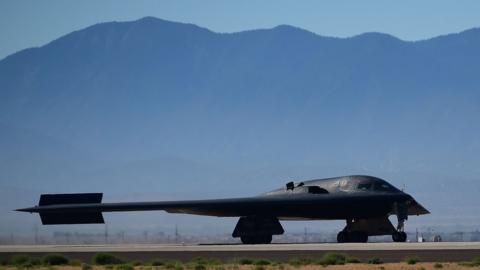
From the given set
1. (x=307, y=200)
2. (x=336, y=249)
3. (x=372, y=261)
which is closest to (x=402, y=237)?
(x=307, y=200)

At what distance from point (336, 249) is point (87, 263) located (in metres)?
11.8

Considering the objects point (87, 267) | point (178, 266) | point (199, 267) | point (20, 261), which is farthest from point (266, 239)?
point (199, 267)

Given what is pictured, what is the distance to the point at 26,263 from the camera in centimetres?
4294

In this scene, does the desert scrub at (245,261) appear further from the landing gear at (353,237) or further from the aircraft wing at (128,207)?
the landing gear at (353,237)

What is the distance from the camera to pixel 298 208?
60.9 meters

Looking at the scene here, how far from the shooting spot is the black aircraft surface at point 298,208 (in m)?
60.1

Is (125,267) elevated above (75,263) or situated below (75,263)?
below

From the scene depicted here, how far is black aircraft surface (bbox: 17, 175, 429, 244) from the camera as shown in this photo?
6009cm

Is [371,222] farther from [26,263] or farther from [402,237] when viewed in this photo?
[26,263]

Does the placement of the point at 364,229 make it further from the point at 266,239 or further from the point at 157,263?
the point at 157,263

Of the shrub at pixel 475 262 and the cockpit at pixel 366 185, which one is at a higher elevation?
the cockpit at pixel 366 185

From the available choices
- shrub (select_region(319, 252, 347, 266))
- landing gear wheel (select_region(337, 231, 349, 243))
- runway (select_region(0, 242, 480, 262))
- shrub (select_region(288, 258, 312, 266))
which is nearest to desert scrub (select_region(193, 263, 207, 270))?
shrub (select_region(288, 258, 312, 266))

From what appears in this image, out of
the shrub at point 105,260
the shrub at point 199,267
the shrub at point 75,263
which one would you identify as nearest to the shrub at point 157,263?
the shrub at point 105,260

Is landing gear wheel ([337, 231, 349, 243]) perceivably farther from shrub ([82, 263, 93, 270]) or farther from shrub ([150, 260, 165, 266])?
shrub ([82, 263, 93, 270])
